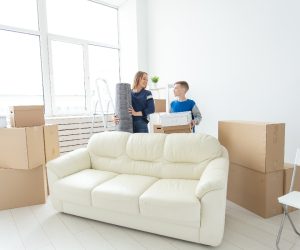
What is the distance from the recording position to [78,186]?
2.38 metres

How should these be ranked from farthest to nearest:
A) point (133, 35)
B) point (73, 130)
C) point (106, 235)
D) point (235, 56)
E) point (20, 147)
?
point (133, 35), point (73, 130), point (235, 56), point (20, 147), point (106, 235)

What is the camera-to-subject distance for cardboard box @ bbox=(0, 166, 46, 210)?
2730 mm

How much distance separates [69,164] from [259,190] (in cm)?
203

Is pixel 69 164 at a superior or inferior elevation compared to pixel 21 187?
superior

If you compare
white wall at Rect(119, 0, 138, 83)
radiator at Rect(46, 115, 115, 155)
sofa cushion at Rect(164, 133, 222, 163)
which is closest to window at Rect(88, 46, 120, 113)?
white wall at Rect(119, 0, 138, 83)

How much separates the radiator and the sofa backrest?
140 cm

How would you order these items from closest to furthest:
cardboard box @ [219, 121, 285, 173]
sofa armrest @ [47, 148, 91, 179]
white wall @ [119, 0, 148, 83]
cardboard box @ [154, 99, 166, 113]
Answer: cardboard box @ [219, 121, 285, 173]
sofa armrest @ [47, 148, 91, 179]
cardboard box @ [154, 99, 166, 113]
white wall @ [119, 0, 148, 83]

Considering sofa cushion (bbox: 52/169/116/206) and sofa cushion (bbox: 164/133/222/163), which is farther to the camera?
sofa cushion (bbox: 164/133/222/163)

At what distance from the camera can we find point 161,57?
15.9 ft

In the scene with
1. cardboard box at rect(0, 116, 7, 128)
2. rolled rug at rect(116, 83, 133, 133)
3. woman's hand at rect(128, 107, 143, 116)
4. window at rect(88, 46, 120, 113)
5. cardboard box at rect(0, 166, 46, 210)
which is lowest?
cardboard box at rect(0, 166, 46, 210)

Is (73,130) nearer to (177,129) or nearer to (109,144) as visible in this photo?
(109,144)

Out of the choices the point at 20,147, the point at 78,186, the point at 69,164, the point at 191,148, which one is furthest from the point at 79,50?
the point at 191,148

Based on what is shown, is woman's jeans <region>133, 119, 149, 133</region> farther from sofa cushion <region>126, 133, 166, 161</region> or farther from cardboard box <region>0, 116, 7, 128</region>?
cardboard box <region>0, 116, 7, 128</region>

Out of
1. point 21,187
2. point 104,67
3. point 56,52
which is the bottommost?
point 21,187
